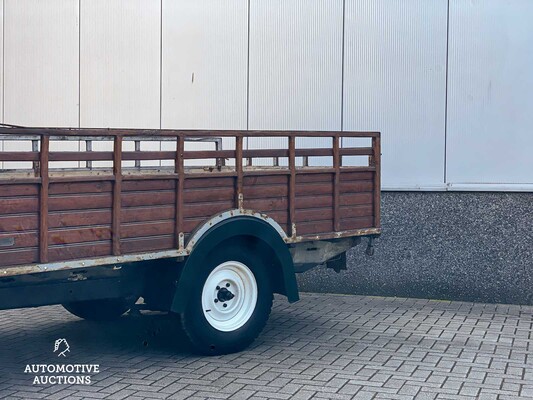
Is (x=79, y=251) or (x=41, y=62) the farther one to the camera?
(x=41, y=62)

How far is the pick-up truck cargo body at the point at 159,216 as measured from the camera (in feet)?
21.1

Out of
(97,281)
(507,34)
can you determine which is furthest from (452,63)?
(97,281)

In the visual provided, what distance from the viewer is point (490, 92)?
10.3m

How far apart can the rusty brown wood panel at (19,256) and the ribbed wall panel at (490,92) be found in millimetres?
5619

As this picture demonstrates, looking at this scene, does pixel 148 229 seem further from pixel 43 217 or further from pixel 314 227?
pixel 314 227

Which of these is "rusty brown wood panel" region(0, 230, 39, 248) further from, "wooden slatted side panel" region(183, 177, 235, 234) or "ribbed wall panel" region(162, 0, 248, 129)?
"ribbed wall panel" region(162, 0, 248, 129)

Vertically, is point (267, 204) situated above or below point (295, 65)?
below

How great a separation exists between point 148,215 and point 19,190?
115cm

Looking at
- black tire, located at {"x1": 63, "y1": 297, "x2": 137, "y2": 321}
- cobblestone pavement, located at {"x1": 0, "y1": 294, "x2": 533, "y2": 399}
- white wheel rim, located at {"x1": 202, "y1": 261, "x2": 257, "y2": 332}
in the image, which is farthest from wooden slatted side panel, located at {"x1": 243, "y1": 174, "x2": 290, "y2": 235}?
black tire, located at {"x1": 63, "y1": 297, "x2": 137, "y2": 321}

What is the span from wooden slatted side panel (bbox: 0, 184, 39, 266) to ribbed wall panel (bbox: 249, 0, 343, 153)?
5.26 m

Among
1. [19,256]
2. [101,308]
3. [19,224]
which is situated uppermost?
Result: [19,224]

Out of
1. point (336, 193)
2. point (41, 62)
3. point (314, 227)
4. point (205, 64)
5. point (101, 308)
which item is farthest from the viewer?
point (41, 62)

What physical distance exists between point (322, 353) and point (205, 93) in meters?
4.79

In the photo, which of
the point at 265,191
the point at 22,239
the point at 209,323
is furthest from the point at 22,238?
the point at 265,191
